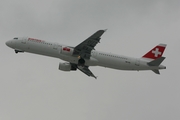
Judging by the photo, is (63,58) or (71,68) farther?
(71,68)

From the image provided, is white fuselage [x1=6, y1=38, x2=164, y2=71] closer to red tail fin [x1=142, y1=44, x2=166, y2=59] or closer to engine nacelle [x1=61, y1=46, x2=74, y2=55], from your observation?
engine nacelle [x1=61, y1=46, x2=74, y2=55]

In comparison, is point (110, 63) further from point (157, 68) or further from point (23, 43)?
point (23, 43)

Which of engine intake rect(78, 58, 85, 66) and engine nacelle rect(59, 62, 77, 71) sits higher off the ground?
engine intake rect(78, 58, 85, 66)

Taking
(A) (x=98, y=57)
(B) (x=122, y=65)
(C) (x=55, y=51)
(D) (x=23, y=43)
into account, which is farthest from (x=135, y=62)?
(D) (x=23, y=43)

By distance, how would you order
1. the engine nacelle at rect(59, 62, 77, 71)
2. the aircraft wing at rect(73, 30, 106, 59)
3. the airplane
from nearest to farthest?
the airplane
the aircraft wing at rect(73, 30, 106, 59)
the engine nacelle at rect(59, 62, 77, 71)

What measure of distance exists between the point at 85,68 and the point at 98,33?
40.7 ft

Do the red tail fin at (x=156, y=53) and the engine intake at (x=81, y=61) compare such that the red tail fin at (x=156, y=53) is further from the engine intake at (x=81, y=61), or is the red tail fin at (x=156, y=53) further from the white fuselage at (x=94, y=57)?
the engine intake at (x=81, y=61)

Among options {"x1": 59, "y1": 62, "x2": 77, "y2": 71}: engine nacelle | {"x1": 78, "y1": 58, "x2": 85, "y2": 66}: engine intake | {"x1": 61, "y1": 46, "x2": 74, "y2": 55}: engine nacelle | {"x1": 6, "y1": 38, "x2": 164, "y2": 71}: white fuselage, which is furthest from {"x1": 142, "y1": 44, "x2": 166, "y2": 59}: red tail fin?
{"x1": 59, "y1": 62, "x2": 77, "y2": 71}: engine nacelle

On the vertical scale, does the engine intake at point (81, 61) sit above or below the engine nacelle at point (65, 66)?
above

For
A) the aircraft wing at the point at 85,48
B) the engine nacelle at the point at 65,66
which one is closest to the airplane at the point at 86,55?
the aircraft wing at the point at 85,48

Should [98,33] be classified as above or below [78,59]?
above

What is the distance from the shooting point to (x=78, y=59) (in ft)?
200

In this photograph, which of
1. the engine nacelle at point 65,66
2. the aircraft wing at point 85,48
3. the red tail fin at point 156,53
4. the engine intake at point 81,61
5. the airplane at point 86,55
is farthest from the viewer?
the engine nacelle at point 65,66

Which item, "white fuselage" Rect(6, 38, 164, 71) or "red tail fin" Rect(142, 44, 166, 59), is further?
"red tail fin" Rect(142, 44, 166, 59)
